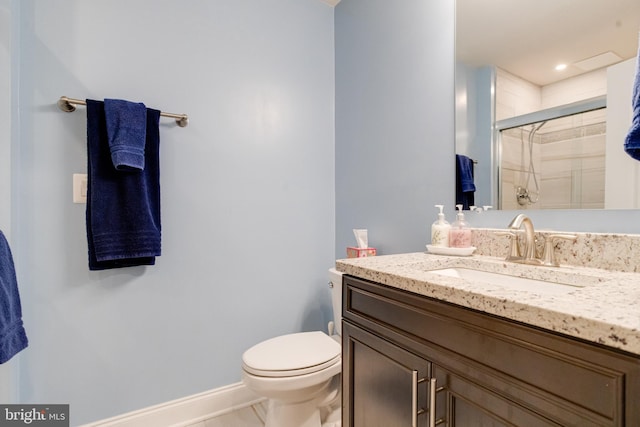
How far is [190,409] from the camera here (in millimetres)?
1555

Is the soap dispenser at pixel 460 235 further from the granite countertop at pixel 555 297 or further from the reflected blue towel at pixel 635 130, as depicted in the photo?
the reflected blue towel at pixel 635 130

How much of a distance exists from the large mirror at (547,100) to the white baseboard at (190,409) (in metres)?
1.61

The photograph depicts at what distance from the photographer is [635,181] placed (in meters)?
0.86

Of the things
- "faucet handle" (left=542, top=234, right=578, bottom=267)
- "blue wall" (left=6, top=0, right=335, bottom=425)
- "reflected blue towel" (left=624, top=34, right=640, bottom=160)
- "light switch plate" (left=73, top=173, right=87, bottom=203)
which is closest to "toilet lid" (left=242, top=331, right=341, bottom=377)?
"blue wall" (left=6, top=0, right=335, bottom=425)

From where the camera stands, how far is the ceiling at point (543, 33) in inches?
35.5

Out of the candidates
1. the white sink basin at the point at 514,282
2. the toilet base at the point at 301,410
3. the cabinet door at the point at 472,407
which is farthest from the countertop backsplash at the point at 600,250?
the toilet base at the point at 301,410

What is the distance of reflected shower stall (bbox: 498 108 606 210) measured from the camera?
37.1 inches

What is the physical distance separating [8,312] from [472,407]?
142 centimetres

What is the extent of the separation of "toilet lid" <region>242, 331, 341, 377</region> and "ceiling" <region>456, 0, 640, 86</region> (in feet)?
4.46

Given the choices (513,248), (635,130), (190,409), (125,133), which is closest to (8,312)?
(125,133)

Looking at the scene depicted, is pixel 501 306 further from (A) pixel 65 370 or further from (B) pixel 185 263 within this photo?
(A) pixel 65 370

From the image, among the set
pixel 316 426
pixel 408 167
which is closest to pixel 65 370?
pixel 316 426

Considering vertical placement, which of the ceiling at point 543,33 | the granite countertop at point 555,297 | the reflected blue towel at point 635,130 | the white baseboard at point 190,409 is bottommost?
the white baseboard at point 190,409

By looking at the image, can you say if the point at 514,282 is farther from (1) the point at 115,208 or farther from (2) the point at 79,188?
(2) the point at 79,188
